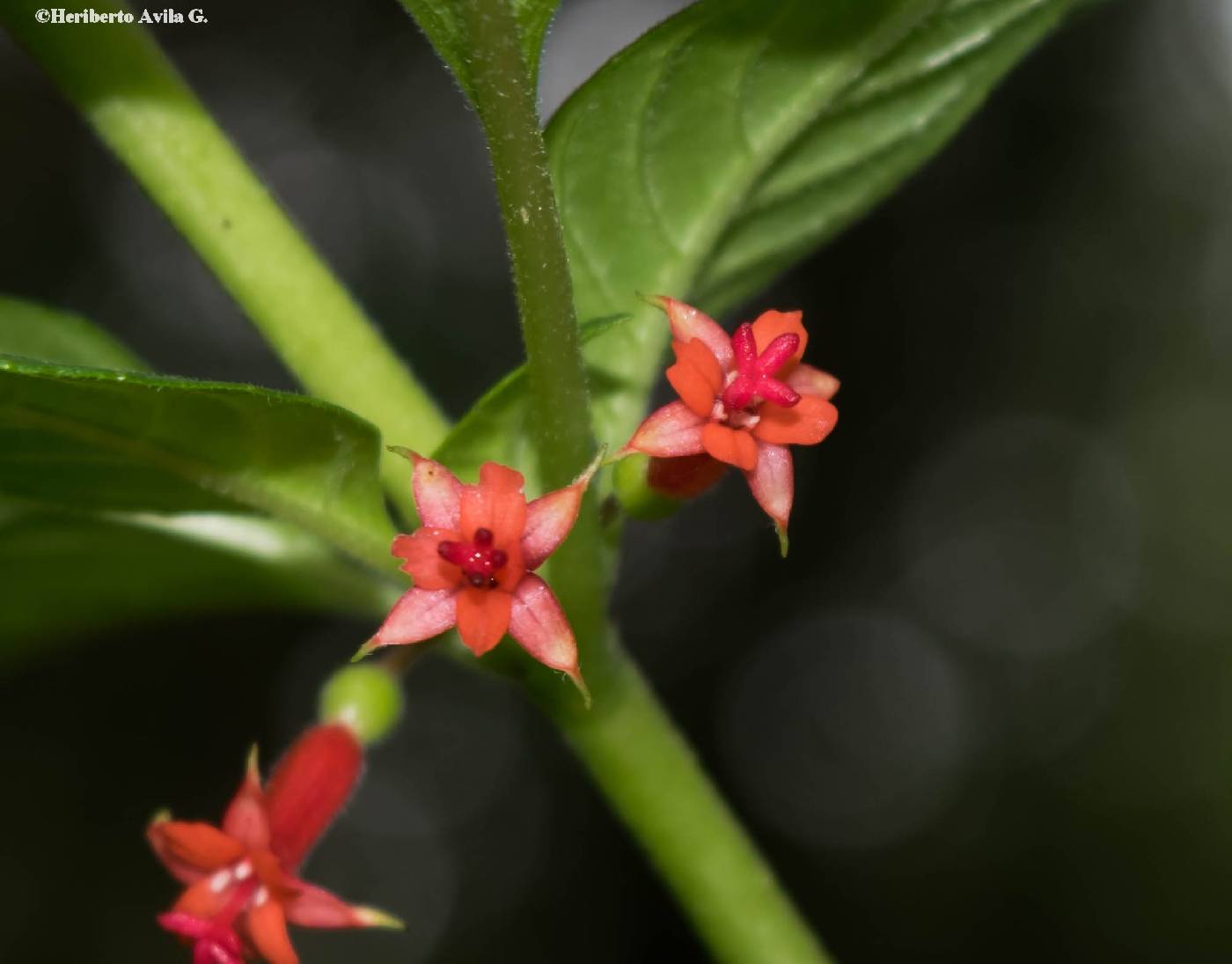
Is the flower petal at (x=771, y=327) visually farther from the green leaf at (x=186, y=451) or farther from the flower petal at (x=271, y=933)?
the flower petal at (x=271, y=933)

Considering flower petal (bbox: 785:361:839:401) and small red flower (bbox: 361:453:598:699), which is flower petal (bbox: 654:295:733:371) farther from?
small red flower (bbox: 361:453:598:699)

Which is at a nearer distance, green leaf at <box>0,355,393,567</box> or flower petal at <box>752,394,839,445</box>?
green leaf at <box>0,355,393,567</box>

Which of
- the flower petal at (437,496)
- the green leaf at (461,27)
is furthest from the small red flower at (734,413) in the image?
the green leaf at (461,27)

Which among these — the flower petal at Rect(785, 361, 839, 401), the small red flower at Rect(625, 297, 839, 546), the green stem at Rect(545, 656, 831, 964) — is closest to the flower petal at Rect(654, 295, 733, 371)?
the small red flower at Rect(625, 297, 839, 546)

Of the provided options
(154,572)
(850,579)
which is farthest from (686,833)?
(850,579)

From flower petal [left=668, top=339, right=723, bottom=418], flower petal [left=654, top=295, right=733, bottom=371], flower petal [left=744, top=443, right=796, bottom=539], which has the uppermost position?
flower petal [left=654, top=295, right=733, bottom=371]

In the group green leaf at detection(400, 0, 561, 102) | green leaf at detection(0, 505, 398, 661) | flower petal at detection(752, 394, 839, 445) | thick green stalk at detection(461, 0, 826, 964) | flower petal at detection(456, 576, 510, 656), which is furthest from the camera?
green leaf at detection(0, 505, 398, 661)

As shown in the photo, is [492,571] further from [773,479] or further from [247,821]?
[247,821]
